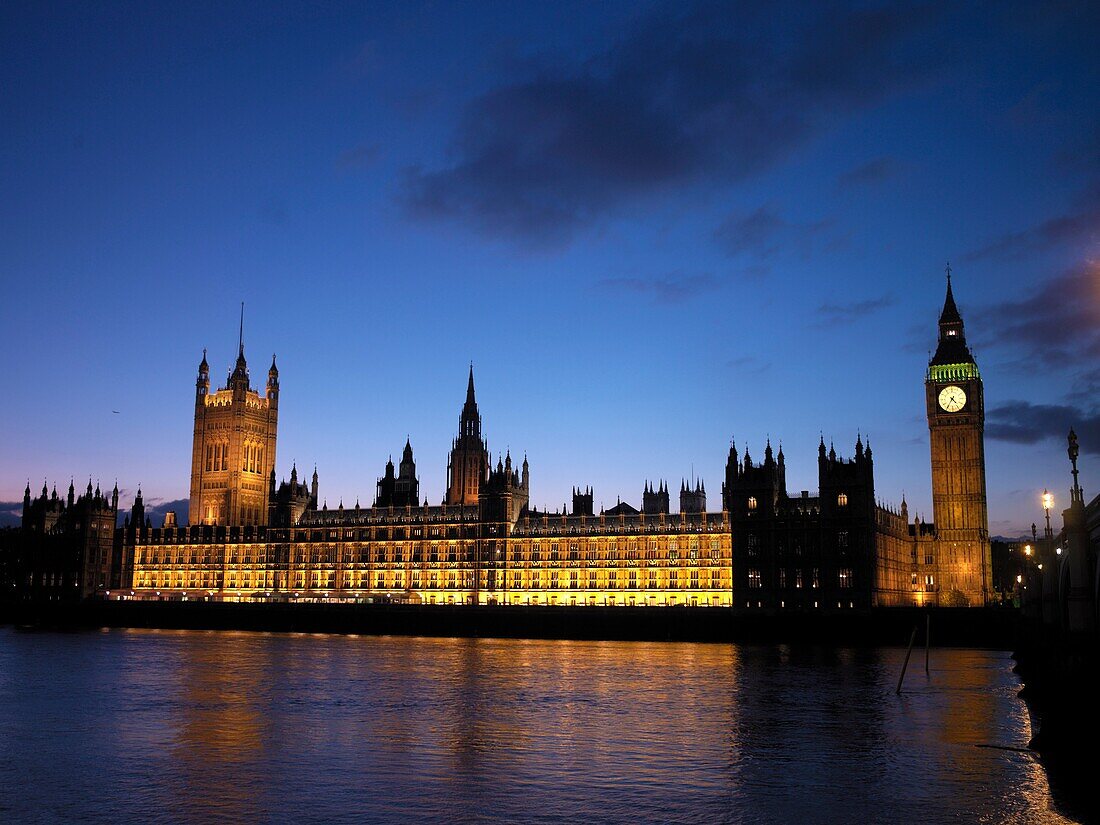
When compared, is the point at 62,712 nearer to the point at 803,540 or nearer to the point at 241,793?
the point at 241,793

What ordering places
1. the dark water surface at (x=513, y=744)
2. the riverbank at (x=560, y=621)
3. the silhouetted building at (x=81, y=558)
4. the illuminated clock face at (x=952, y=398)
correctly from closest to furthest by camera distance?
the dark water surface at (x=513, y=744) → the riverbank at (x=560, y=621) → the illuminated clock face at (x=952, y=398) → the silhouetted building at (x=81, y=558)

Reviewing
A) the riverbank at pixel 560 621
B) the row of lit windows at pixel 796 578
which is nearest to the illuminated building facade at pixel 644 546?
the row of lit windows at pixel 796 578

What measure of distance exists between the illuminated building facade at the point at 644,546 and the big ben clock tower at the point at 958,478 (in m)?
0.21

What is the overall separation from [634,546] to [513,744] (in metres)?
109

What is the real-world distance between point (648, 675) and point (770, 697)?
1636 centimetres

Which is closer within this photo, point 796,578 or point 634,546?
point 796,578

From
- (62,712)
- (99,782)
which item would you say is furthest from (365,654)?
(99,782)

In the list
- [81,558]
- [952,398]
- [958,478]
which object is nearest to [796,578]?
[958,478]

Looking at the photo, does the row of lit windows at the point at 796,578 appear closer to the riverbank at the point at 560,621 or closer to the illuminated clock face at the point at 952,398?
the riverbank at the point at 560,621

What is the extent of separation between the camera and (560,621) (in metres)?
136

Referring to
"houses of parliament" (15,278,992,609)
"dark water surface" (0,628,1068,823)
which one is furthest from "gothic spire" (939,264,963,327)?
"dark water surface" (0,628,1068,823)

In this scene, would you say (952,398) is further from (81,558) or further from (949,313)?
(81,558)

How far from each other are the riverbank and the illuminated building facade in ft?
34.1

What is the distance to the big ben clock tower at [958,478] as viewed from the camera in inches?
6181
